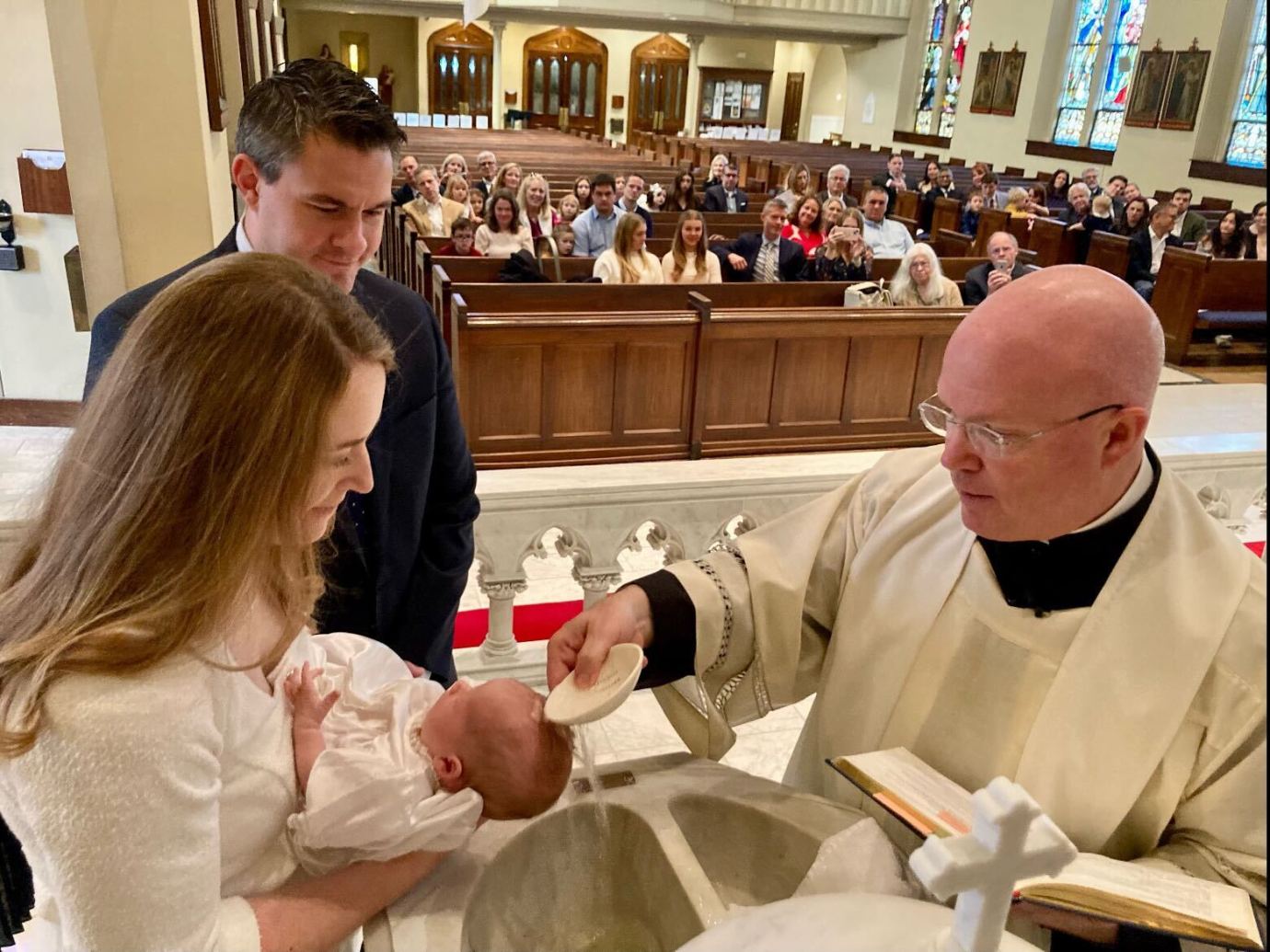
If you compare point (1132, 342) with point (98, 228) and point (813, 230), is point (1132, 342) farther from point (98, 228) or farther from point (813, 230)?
point (813, 230)

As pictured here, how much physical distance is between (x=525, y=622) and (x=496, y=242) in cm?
410

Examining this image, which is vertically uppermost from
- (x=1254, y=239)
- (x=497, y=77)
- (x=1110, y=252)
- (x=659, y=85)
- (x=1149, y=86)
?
(x=1149, y=86)

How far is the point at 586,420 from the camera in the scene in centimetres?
522

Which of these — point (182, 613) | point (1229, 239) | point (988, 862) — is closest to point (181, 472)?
point (182, 613)

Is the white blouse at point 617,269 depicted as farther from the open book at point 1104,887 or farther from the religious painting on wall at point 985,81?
the religious painting on wall at point 985,81

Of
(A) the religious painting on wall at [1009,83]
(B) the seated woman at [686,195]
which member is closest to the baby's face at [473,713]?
(B) the seated woman at [686,195]

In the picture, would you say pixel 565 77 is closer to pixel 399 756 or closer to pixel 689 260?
pixel 689 260

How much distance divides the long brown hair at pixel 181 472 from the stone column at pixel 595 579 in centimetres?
252

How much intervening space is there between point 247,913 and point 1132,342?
1.38m

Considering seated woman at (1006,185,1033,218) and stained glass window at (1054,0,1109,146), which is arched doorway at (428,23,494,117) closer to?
stained glass window at (1054,0,1109,146)

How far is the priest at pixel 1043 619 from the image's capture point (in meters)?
1.38

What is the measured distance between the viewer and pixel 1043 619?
152cm

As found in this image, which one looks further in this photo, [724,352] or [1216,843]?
[724,352]

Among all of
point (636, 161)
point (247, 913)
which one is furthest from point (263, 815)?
point (636, 161)
